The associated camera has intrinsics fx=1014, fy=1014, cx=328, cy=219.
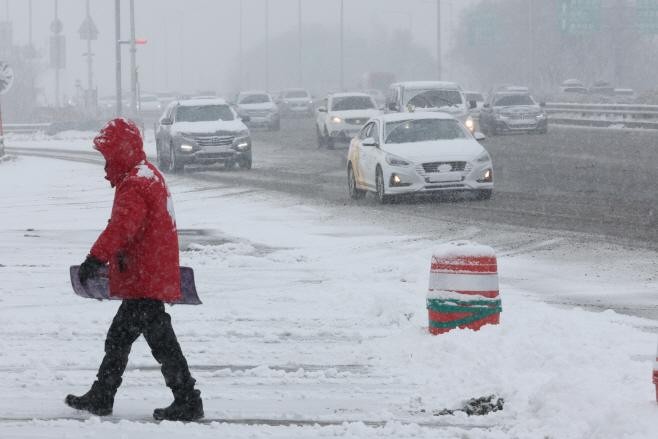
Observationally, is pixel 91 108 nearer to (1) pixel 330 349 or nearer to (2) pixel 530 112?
(2) pixel 530 112

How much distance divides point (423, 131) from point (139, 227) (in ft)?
39.8

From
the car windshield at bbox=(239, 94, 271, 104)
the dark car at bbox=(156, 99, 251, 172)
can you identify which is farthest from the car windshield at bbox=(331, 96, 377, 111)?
the car windshield at bbox=(239, 94, 271, 104)

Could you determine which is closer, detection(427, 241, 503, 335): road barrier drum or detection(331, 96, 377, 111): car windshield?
detection(427, 241, 503, 335): road barrier drum

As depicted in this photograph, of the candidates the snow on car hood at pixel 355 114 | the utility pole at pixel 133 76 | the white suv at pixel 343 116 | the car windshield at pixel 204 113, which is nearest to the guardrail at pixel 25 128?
the utility pole at pixel 133 76

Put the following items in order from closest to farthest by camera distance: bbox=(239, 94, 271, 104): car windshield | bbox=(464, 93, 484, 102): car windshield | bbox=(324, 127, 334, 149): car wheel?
bbox=(324, 127, 334, 149): car wheel, bbox=(239, 94, 271, 104): car windshield, bbox=(464, 93, 484, 102): car windshield

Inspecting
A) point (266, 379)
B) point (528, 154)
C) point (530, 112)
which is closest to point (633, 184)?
point (528, 154)

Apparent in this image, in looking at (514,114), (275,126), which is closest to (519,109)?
(514,114)

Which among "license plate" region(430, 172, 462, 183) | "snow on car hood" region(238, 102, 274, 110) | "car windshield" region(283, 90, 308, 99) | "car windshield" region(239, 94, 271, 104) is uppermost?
"car windshield" region(283, 90, 308, 99)

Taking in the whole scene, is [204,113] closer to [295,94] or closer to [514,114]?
[514,114]

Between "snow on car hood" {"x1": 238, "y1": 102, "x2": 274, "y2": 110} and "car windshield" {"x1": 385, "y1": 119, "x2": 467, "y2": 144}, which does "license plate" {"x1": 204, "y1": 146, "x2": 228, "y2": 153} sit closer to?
"car windshield" {"x1": 385, "y1": 119, "x2": 467, "y2": 144}

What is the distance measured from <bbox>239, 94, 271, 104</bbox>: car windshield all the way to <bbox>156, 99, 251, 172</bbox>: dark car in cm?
1975

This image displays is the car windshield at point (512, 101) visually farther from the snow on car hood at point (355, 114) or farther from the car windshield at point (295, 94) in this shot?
the car windshield at point (295, 94)

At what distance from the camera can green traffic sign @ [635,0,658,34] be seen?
2135 inches

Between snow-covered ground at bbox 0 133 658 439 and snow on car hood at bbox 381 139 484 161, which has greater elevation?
snow on car hood at bbox 381 139 484 161
